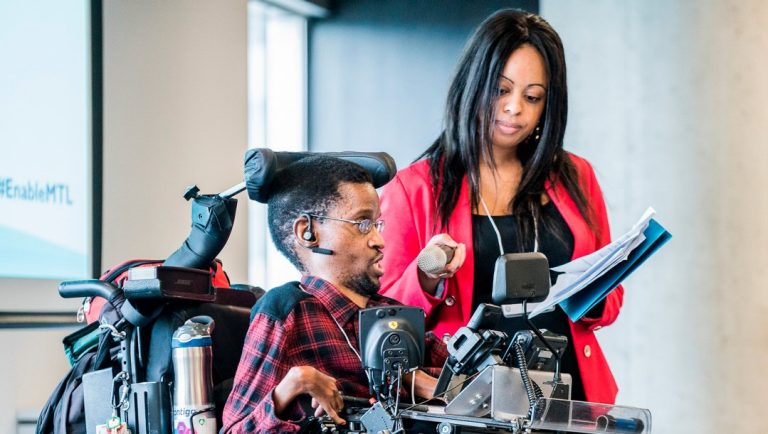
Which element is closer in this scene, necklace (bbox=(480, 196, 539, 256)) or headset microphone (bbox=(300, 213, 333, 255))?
headset microphone (bbox=(300, 213, 333, 255))

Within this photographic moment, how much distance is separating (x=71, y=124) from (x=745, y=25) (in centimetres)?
292

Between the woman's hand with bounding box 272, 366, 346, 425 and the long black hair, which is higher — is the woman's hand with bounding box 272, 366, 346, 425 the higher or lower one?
the lower one

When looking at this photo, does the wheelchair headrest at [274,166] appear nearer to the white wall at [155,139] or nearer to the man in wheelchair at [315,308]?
the man in wheelchair at [315,308]

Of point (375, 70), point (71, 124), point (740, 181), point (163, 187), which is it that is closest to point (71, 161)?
point (71, 124)

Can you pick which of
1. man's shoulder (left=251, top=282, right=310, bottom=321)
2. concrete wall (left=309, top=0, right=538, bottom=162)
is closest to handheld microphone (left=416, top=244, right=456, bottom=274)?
man's shoulder (left=251, top=282, right=310, bottom=321)

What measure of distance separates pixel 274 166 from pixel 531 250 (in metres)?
0.62

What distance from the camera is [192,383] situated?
187 cm

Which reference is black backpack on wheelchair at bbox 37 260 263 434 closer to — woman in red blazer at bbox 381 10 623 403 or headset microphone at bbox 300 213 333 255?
headset microphone at bbox 300 213 333 255

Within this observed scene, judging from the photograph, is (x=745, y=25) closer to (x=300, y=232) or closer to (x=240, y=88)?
(x=240, y=88)

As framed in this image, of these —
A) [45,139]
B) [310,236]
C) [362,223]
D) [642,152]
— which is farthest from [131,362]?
[642,152]

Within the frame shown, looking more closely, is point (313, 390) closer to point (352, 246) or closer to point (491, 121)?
point (352, 246)

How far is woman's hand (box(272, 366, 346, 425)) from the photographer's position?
5.58 feet

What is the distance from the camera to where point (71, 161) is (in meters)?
4.04

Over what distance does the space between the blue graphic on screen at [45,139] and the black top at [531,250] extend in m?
2.16
